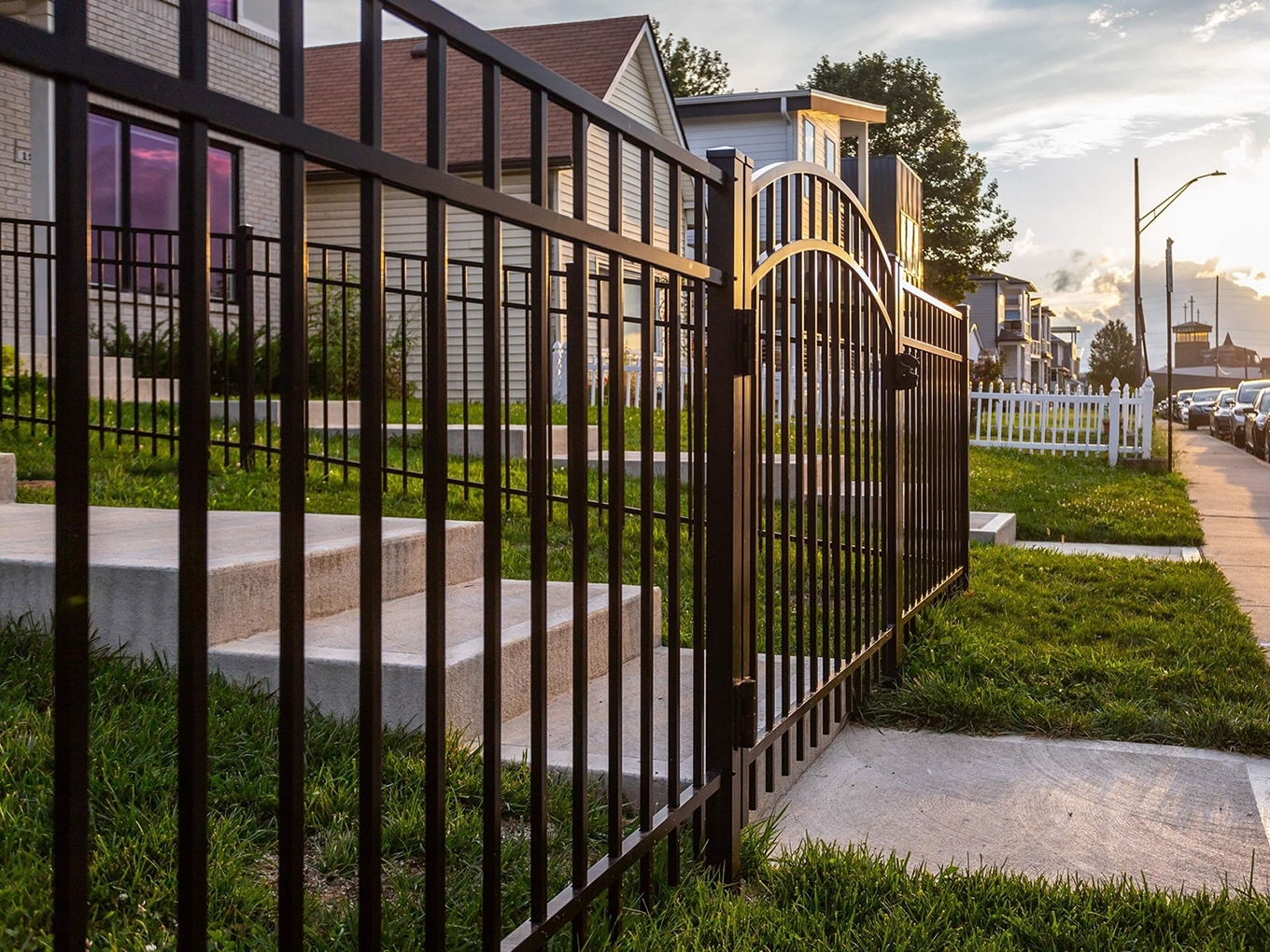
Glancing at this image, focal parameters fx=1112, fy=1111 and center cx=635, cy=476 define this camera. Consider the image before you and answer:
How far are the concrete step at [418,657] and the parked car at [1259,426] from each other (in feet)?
75.7

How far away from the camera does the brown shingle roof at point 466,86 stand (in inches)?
705

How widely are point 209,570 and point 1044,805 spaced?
102 inches

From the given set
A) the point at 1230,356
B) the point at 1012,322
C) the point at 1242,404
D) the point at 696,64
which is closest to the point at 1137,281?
the point at 1242,404

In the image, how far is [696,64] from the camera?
139 feet

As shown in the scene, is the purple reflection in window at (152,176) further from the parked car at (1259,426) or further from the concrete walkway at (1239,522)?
the parked car at (1259,426)

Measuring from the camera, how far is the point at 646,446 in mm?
2621

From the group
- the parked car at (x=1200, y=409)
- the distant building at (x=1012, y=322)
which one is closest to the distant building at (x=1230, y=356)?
the distant building at (x=1012, y=322)

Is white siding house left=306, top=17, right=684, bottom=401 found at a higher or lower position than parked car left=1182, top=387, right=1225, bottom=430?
higher

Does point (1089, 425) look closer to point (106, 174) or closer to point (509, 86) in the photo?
point (509, 86)

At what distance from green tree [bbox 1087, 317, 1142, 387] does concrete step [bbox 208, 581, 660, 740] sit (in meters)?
93.5

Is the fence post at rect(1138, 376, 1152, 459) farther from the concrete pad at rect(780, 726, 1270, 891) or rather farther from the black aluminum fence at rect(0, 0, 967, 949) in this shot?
the concrete pad at rect(780, 726, 1270, 891)

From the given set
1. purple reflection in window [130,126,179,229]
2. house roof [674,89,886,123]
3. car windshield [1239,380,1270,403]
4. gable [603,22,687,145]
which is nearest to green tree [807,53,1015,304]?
car windshield [1239,380,1270,403]

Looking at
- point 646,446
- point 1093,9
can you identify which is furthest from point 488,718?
point 1093,9

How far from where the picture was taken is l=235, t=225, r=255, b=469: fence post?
5.30 meters
